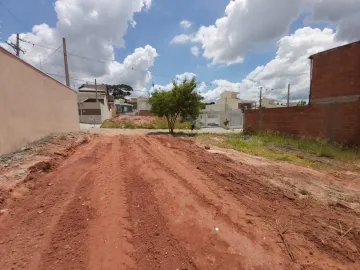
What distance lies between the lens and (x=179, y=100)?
1773 centimetres

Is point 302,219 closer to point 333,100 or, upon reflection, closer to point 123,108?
point 333,100

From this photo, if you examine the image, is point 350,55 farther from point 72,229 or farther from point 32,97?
point 32,97

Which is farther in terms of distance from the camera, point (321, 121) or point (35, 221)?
point (321, 121)

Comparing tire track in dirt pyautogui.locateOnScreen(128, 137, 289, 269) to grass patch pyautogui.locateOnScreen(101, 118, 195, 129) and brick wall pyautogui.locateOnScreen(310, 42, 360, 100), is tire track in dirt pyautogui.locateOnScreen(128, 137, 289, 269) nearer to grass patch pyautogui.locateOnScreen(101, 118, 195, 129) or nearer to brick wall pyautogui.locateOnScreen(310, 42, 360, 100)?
brick wall pyautogui.locateOnScreen(310, 42, 360, 100)

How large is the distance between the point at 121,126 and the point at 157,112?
9422 millimetres

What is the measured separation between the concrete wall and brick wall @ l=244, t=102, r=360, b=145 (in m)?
14.3

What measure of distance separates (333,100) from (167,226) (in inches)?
495

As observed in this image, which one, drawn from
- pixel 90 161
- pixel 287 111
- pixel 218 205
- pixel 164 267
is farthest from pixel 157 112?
pixel 164 267

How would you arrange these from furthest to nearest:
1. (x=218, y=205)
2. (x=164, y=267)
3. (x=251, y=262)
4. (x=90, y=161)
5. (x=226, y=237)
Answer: (x=90, y=161), (x=218, y=205), (x=226, y=237), (x=251, y=262), (x=164, y=267)

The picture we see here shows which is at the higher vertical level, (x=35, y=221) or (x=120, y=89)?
(x=120, y=89)

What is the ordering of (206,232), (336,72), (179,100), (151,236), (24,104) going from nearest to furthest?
(151,236) → (206,232) → (24,104) → (336,72) → (179,100)

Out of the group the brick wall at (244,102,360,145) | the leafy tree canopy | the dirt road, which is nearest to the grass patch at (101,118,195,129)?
the brick wall at (244,102,360,145)

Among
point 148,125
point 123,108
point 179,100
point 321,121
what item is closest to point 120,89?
point 123,108

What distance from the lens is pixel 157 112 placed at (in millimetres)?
18469
